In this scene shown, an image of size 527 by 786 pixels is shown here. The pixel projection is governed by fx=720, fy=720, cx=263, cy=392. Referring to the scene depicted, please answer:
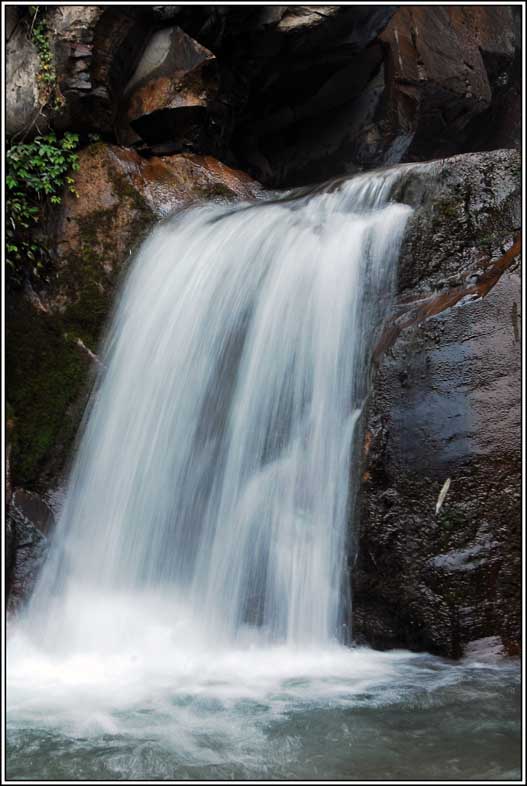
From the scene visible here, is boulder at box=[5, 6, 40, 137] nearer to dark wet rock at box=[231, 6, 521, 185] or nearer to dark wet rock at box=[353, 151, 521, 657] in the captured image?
dark wet rock at box=[231, 6, 521, 185]

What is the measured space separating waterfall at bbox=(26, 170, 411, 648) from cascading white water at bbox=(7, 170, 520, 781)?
0.01 metres

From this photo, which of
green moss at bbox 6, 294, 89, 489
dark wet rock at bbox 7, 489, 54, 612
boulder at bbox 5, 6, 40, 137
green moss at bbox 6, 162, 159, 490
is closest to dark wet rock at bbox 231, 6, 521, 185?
boulder at bbox 5, 6, 40, 137

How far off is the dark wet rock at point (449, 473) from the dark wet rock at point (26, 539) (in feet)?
8.04

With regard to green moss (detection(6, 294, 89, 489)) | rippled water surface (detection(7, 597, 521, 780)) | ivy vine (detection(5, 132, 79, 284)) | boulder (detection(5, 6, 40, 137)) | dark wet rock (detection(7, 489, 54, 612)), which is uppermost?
boulder (detection(5, 6, 40, 137))

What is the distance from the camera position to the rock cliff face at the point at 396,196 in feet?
14.0

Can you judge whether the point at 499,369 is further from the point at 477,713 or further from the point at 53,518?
the point at 53,518

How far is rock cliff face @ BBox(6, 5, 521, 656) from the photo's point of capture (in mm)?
4262

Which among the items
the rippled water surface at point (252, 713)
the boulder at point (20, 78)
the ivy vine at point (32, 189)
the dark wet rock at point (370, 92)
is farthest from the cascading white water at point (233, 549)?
the dark wet rock at point (370, 92)

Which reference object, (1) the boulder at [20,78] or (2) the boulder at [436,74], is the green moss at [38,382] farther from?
(2) the boulder at [436,74]

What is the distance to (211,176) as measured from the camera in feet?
27.1

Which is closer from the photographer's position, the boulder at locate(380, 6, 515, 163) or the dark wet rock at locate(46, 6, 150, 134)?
the dark wet rock at locate(46, 6, 150, 134)

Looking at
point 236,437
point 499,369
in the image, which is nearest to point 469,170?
point 499,369

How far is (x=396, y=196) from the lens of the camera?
5.71 m

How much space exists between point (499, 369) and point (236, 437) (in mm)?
1864
